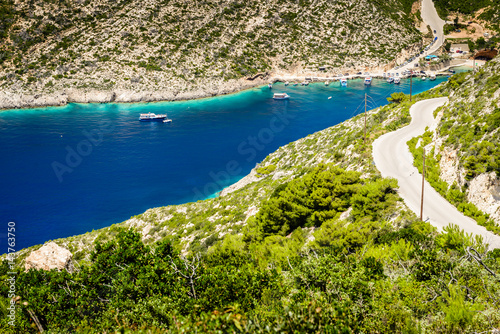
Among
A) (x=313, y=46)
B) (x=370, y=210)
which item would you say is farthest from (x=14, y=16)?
(x=370, y=210)

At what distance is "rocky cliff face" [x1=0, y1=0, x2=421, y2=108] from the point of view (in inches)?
3816

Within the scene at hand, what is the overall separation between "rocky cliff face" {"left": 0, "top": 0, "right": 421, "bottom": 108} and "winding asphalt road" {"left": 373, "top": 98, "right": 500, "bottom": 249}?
250 feet

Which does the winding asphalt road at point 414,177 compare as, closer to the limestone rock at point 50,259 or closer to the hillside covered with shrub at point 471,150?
the hillside covered with shrub at point 471,150

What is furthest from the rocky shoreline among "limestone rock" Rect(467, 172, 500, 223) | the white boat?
"limestone rock" Rect(467, 172, 500, 223)

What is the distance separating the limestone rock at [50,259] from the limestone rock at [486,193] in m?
31.2

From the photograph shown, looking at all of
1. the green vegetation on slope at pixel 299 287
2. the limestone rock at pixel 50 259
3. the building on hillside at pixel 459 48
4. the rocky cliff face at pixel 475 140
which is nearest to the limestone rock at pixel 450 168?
the rocky cliff face at pixel 475 140

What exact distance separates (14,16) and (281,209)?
4847 inches

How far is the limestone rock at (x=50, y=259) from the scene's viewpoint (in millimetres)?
24198

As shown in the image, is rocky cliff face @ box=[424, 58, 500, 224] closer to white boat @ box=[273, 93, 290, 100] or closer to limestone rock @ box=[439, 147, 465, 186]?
limestone rock @ box=[439, 147, 465, 186]

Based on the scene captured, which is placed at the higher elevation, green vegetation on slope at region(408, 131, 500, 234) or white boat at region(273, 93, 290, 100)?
white boat at region(273, 93, 290, 100)

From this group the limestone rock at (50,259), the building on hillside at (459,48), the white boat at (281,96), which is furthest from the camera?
the building on hillside at (459,48)

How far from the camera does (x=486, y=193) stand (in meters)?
20.2

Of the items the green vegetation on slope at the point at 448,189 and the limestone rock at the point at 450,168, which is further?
the limestone rock at the point at 450,168

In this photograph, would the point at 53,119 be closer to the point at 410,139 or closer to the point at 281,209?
the point at 281,209
